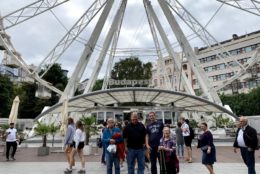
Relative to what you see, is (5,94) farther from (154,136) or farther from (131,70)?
(154,136)

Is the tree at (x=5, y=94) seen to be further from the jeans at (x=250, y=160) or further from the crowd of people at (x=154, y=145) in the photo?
the jeans at (x=250, y=160)

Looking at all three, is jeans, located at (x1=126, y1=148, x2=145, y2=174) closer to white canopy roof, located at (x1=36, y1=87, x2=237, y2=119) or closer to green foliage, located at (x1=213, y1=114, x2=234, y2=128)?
white canopy roof, located at (x1=36, y1=87, x2=237, y2=119)

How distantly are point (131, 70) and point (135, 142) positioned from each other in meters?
49.6

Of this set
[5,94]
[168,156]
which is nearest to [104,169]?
[168,156]

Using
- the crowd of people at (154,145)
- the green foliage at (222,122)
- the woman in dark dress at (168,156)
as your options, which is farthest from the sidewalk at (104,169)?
the green foliage at (222,122)

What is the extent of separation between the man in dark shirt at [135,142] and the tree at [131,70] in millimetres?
48894

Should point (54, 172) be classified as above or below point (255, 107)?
below

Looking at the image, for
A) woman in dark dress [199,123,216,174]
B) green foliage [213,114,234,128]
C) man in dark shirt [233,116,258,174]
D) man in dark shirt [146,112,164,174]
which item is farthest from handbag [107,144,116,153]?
green foliage [213,114,234,128]

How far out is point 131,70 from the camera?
57.5 metres

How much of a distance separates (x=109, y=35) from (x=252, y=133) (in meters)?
26.6

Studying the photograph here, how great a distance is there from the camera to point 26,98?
55750 mm

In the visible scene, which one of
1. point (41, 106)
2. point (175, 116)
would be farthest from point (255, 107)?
point (41, 106)

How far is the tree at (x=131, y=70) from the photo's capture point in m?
57.3

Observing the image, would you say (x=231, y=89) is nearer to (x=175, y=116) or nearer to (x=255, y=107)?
(x=255, y=107)
